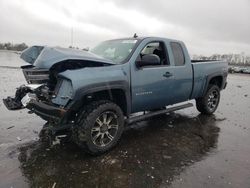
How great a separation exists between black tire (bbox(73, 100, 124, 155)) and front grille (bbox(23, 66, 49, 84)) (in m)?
0.85

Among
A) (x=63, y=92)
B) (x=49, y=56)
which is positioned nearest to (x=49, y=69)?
(x=49, y=56)

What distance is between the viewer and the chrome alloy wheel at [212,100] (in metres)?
8.15

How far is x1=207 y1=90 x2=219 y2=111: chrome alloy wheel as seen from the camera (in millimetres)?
8148

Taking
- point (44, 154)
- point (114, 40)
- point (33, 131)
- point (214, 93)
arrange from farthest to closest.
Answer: point (214, 93) < point (114, 40) < point (33, 131) < point (44, 154)

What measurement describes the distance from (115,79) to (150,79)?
0.95m

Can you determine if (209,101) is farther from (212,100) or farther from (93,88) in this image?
(93,88)

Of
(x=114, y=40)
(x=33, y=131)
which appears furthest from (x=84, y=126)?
(x=114, y=40)

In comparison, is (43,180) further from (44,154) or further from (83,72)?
(83,72)

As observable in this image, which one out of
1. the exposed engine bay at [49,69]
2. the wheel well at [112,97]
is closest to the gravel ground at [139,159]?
the wheel well at [112,97]

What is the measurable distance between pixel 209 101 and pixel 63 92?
505cm

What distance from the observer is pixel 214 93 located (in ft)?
27.0

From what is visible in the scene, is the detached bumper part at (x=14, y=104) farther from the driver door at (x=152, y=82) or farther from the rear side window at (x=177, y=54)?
the rear side window at (x=177, y=54)

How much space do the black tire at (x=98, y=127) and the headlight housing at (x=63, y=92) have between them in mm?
384

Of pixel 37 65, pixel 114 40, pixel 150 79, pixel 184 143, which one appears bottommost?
pixel 184 143
